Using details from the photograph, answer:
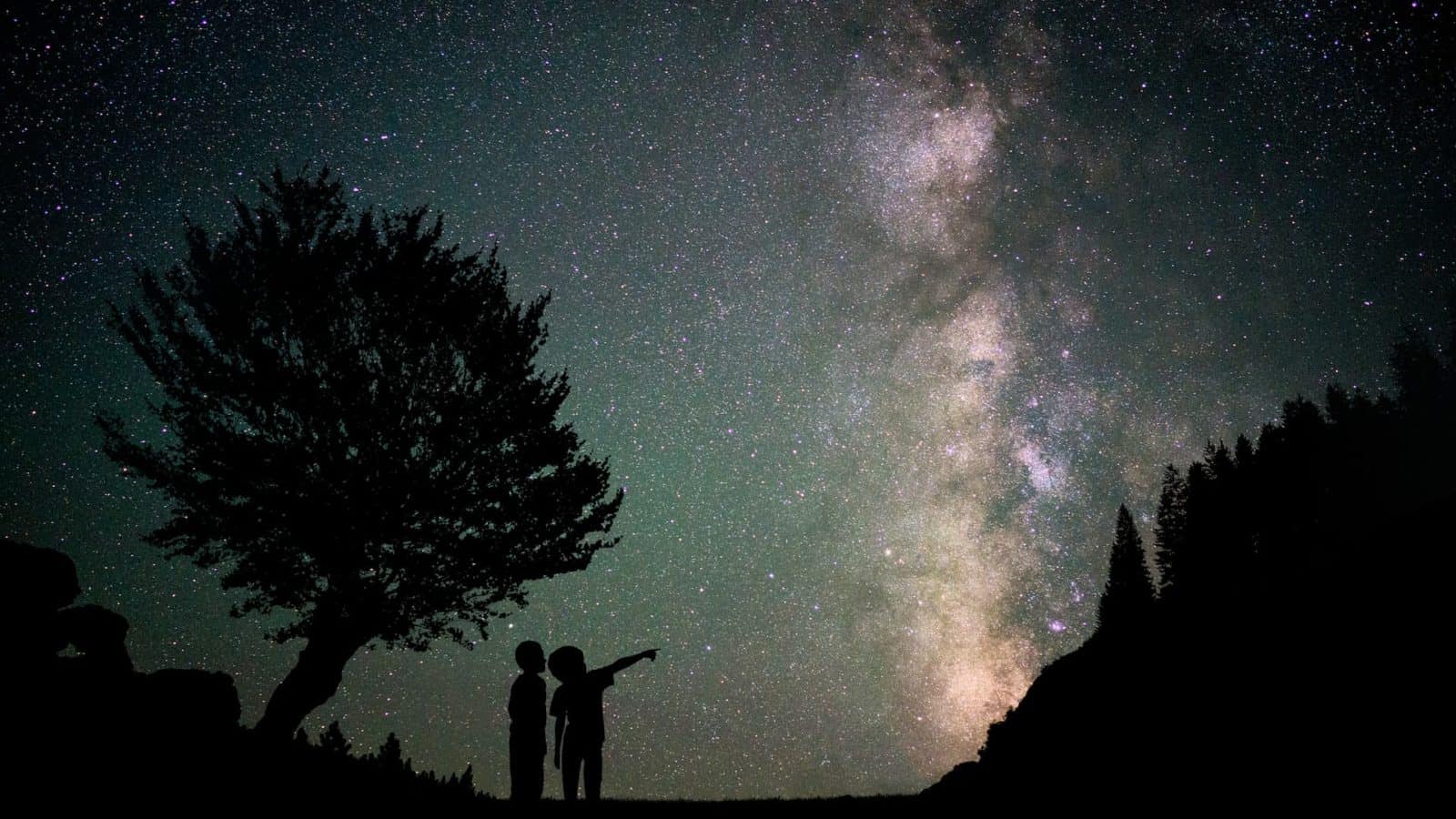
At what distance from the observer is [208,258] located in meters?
12.1

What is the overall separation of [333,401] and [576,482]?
4.93m

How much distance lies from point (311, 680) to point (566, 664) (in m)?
8.26

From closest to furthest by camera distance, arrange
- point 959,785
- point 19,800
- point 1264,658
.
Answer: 1. point 19,800
2. point 1264,658
3. point 959,785

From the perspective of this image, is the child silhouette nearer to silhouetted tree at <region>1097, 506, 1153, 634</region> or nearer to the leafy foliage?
the leafy foliage

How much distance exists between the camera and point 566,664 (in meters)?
6.84

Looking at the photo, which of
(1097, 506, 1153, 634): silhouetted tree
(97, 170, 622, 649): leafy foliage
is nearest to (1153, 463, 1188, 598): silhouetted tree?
(1097, 506, 1153, 634): silhouetted tree

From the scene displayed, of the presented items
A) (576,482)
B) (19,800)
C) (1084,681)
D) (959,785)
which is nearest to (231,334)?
(576,482)

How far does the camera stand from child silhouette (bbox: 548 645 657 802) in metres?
6.73

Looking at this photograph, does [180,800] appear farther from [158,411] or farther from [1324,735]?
[158,411]

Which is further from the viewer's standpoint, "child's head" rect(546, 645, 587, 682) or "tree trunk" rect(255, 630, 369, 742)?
"tree trunk" rect(255, 630, 369, 742)

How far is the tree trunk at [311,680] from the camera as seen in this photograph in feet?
36.5

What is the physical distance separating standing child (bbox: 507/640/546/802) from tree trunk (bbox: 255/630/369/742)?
7281mm

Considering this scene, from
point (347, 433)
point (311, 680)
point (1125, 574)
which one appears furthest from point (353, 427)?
point (1125, 574)

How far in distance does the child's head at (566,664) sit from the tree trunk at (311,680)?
754 centimetres
